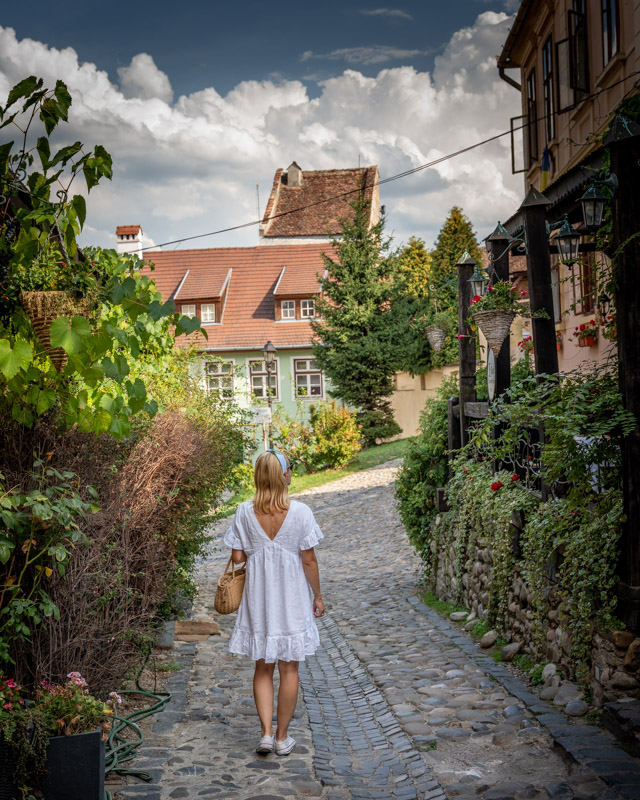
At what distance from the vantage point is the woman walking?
16.2ft

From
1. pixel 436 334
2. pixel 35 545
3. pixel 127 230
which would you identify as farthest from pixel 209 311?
pixel 35 545

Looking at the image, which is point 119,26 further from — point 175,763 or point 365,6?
point 175,763

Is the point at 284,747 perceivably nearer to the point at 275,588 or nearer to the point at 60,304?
the point at 275,588

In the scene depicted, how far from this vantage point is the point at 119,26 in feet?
30.5

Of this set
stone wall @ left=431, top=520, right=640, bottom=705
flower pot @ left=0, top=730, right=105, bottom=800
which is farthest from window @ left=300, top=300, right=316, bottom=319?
flower pot @ left=0, top=730, right=105, bottom=800

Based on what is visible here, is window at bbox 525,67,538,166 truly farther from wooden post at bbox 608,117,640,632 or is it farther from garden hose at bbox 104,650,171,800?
garden hose at bbox 104,650,171,800

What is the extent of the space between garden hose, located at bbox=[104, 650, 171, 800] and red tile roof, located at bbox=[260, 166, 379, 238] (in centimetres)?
3921

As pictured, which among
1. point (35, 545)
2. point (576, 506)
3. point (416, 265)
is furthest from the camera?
point (416, 265)

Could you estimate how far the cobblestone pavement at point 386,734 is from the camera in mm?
4258

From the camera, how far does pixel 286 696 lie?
4965 mm

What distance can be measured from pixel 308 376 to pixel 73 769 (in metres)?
32.2

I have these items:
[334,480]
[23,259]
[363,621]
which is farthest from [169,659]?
[334,480]

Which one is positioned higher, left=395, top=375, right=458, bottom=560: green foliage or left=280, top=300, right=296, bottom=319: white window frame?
left=280, top=300, right=296, bottom=319: white window frame

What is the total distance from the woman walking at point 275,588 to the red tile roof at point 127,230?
33.1m
